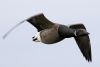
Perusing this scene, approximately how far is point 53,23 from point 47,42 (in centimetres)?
143

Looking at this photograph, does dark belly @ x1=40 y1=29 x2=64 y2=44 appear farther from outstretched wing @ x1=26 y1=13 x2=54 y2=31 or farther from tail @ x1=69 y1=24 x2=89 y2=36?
tail @ x1=69 y1=24 x2=89 y2=36

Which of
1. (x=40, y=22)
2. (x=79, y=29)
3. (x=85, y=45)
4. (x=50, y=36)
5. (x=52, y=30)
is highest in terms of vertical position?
(x=40, y=22)

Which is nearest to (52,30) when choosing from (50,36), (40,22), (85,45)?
(50,36)

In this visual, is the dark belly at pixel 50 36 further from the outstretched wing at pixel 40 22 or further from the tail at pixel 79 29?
the tail at pixel 79 29

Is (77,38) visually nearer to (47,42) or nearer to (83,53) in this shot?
(83,53)

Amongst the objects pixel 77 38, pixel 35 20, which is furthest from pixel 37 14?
pixel 77 38

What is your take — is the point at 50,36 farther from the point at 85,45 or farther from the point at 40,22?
the point at 85,45

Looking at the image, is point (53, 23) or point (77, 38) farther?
point (77, 38)

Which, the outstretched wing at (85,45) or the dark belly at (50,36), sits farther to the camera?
the outstretched wing at (85,45)

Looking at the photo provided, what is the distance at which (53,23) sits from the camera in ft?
109

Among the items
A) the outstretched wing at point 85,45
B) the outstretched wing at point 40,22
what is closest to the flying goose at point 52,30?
the outstretched wing at point 40,22

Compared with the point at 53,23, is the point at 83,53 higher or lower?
lower

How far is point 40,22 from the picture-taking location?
110ft

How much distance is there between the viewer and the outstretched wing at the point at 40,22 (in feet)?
108
